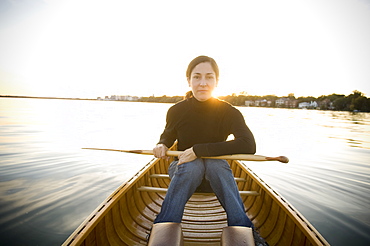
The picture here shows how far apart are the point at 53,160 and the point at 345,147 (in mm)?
16737

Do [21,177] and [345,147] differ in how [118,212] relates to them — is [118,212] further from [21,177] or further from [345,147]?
[345,147]

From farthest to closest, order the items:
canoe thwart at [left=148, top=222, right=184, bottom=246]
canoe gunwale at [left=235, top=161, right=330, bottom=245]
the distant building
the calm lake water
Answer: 1. the distant building
2. the calm lake water
3. canoe gunwale at [left=235, top=161, right=330, bottom=245]
4. canoe thwart at [left=148, top=222, right=184, bottom=246]

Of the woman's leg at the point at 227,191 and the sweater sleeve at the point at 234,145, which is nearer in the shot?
the woman's leg at the point at 227,191

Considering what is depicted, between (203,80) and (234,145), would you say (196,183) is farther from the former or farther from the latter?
(203,80)

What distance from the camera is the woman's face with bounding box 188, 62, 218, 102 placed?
2.48 m

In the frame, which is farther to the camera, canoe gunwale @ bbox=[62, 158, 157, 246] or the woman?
the woman

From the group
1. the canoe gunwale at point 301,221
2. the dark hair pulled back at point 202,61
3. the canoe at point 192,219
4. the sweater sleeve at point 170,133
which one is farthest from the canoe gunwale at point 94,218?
the canoe gunwale at point 301,221

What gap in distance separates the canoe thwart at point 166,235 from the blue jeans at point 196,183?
0.06m

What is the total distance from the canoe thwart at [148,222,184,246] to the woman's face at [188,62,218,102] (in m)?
1.52

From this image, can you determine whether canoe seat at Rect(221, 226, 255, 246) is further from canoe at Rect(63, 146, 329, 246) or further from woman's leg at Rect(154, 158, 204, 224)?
canoe at Rect(63, 146, 329, 246)

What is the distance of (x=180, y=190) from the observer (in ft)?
6.61

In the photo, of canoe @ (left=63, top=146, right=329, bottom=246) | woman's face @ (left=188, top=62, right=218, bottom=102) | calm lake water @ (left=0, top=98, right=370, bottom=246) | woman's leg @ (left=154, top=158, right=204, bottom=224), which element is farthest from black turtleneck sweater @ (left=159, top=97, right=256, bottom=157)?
calm lake water @ (left=0, top=98, right=370, bottom=246)

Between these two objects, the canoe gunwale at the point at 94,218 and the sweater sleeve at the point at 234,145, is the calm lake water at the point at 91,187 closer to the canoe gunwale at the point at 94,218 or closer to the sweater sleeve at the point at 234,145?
the canoe gunwale at the point at 94,218

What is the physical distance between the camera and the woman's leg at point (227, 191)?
6.34 ft
